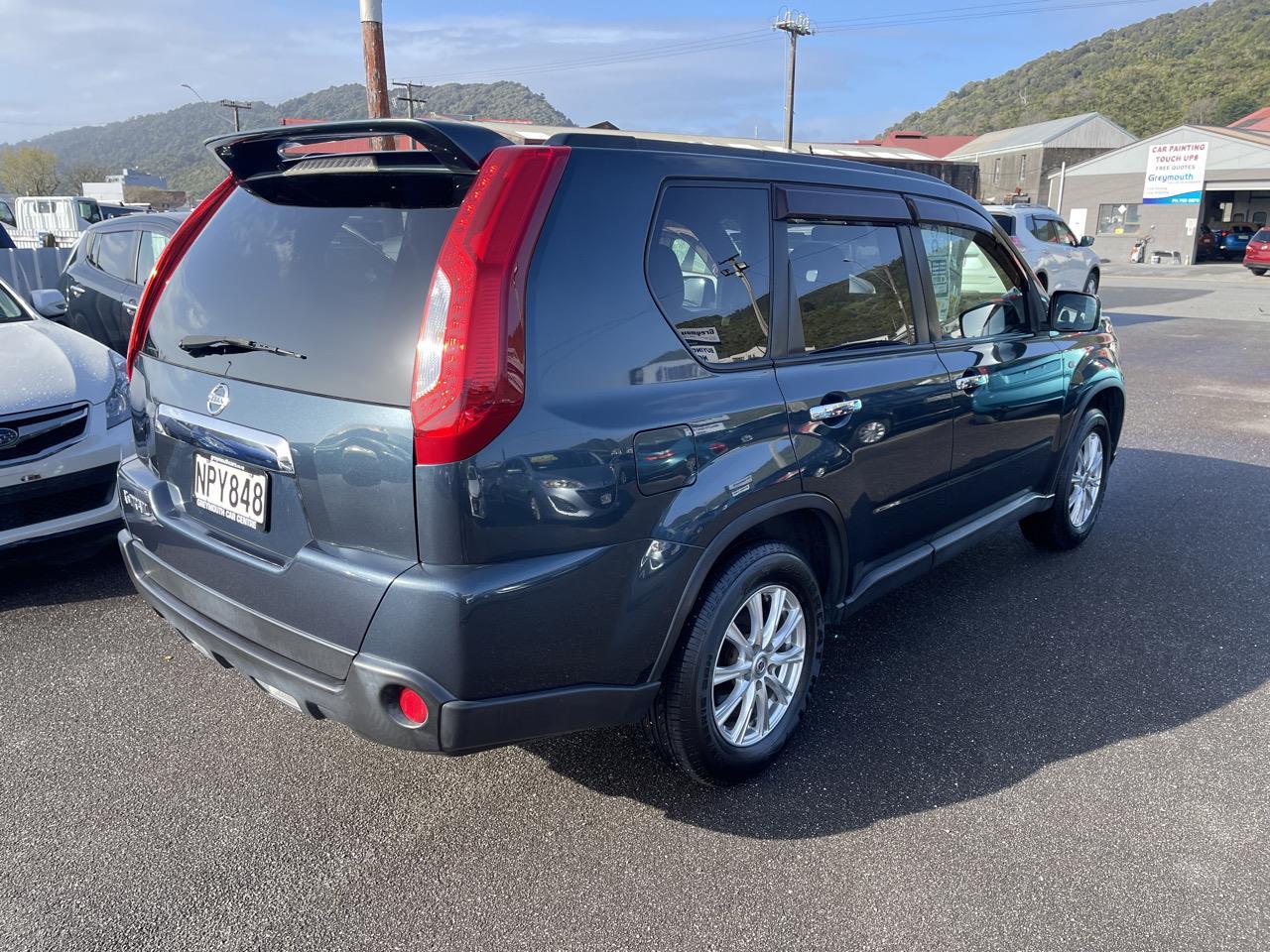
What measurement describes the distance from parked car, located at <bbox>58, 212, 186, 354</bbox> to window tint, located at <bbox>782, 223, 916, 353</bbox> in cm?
636

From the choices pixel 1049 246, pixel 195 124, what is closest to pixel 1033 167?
pixel 1049 246

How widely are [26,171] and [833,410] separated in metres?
110

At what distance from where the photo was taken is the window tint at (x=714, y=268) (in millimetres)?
2441

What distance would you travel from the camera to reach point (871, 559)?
3289 mm

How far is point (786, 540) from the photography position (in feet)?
9.61

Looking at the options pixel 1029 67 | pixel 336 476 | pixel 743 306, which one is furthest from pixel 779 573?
pixel 1029 67

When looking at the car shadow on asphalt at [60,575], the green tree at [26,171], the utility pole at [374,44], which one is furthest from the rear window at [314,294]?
the green tree at [26,171]

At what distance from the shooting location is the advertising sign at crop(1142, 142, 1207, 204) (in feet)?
129

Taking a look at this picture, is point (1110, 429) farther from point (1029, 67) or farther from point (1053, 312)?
point (1029, 67)

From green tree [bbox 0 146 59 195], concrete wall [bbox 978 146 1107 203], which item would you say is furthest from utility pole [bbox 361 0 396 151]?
green tree [bbox 0 146 59 195]

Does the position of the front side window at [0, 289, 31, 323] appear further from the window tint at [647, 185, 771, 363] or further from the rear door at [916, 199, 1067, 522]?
the rear door at [916, 199, 1067, 522]

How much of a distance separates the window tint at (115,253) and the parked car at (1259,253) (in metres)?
34.2

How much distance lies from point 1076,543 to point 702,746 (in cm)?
320

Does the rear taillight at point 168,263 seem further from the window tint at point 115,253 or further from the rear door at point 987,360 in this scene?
the window tint at point 115,253
